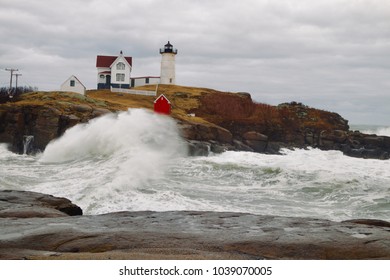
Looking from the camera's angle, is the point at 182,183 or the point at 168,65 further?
the point at 168,65

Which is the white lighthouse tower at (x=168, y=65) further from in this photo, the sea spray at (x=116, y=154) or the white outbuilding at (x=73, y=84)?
the sea spray at (x=116, y=154)

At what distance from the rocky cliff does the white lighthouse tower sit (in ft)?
Answer: 5.89

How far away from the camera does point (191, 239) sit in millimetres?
5844

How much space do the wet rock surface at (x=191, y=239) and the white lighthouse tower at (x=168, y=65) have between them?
47934 millimetres

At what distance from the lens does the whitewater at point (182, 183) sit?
13.2 metres

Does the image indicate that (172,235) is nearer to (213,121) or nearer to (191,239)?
(191,239)

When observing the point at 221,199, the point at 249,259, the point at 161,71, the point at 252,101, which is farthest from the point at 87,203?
the point at 161,71

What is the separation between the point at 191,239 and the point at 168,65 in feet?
164

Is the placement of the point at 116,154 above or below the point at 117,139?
below

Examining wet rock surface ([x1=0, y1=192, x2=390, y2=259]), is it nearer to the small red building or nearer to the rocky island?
the rocky island

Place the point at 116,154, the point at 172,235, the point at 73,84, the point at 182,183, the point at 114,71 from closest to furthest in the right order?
the point at 172,235
the point at 182,183
the point at 116,154
the point at 73,84
the point at 114,71

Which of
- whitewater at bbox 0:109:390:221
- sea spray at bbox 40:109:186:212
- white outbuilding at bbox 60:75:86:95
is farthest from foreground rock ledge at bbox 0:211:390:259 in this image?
white outbuilding at bbox 60:75:86:95

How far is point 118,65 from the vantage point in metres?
51.3

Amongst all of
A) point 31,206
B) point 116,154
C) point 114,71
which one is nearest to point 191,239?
point 31,206
